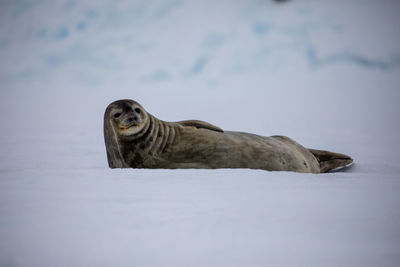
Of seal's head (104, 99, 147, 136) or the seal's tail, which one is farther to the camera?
the seal's tail

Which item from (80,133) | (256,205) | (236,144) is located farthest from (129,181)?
(80,133)

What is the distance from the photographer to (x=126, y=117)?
12.5 feet

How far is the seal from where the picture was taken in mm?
3646

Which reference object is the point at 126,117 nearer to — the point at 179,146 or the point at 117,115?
the point at 117,115

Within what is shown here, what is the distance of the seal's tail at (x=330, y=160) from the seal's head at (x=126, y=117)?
91.1 inches

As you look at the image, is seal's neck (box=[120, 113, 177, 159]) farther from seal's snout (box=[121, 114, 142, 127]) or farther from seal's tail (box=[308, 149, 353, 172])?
seal's tail (box=[308, 149, 353, 172])

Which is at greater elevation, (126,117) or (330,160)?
(126,117)

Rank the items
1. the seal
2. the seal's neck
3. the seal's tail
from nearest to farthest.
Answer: the seal → the seal's neck → the seal's tail

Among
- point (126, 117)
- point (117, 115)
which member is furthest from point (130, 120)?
point (117, 115)

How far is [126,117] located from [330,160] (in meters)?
2.65

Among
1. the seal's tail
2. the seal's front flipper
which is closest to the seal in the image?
the seal's front flipper

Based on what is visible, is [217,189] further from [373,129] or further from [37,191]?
[373,129]

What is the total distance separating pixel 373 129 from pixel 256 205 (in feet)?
23.4

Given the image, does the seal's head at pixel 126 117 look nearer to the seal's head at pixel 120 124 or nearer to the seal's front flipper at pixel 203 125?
the seal's head at pixel 120 124
